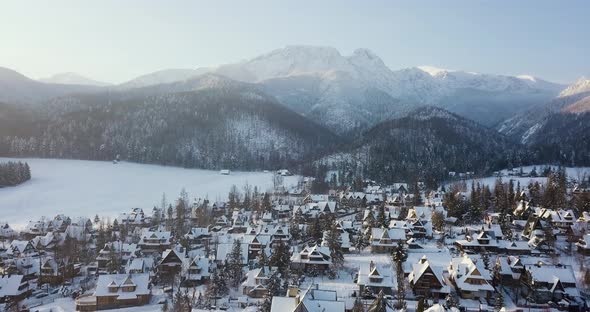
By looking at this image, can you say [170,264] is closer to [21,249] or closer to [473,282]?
[21,249]

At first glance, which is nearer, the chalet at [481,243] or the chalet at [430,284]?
the chalet at [430,284]

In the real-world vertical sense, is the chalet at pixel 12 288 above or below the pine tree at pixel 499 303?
below

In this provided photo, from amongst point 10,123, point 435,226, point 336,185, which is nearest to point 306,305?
point 435,226

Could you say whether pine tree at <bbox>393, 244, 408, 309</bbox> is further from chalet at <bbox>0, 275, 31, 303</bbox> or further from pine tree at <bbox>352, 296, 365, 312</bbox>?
chalet at <bbox>0, 275, 31, 303</bbox>

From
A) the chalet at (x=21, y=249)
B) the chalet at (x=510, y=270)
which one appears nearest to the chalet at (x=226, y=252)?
the chalet at (x=21, y=249)

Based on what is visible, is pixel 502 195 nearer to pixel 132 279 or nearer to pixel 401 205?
pixel 401 205

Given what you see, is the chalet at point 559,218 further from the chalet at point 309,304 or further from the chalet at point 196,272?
the chalet at point 196,272
